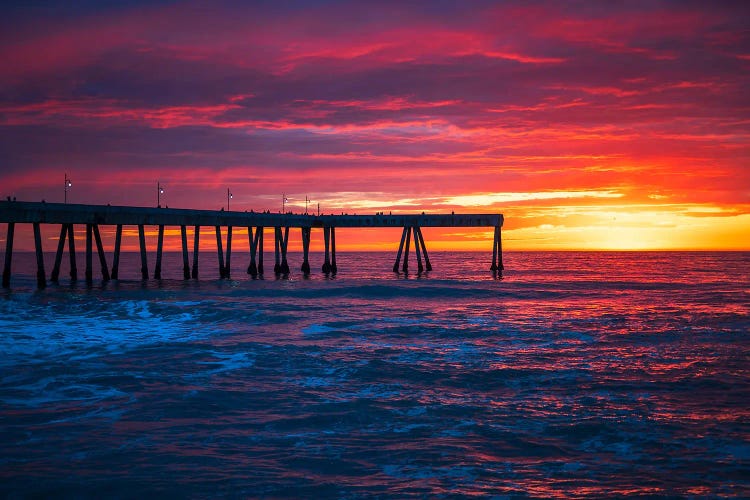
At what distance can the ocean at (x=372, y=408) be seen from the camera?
8523mm

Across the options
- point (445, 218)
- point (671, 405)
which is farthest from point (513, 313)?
point (445, 218)

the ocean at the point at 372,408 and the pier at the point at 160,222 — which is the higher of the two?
the pier at the point at 160,222

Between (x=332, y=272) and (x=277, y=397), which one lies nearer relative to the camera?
(x=277, y=397)

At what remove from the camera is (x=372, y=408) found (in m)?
12.2

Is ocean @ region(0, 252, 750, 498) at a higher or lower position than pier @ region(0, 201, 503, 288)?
lower

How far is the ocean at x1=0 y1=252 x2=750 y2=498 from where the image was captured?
8.52 m

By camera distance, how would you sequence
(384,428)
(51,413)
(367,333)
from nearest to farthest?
1. (384,428)
2. (51,413)
3. (367,333)

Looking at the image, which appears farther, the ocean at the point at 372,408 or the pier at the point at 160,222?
the pier at the point at 160,222

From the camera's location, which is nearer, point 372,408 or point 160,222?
point 372,408

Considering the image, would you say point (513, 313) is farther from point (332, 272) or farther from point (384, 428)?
point (332, 272)

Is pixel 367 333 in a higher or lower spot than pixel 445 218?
lower

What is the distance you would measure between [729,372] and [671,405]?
4.22 meters

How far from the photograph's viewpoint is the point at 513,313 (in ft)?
99.0

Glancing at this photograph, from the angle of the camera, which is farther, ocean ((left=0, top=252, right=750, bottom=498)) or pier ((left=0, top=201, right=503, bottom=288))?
pier ((left=0, top=201, right=503, bottom=288))
